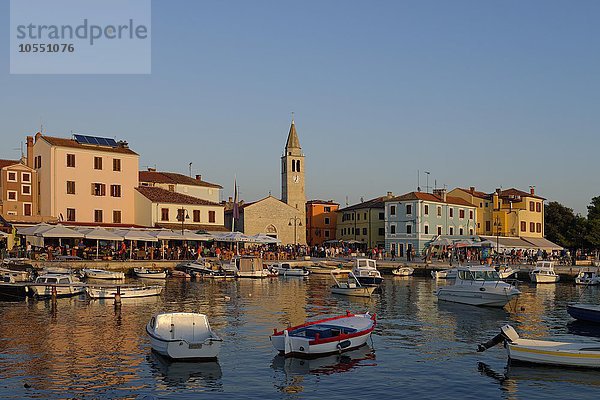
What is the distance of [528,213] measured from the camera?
9906cm

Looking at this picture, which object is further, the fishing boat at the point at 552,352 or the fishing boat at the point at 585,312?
the fishing boat at the point at 585,312

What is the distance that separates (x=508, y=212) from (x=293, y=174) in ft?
112

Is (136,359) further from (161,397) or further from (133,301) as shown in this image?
(133,301)

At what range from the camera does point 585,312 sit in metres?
35.9

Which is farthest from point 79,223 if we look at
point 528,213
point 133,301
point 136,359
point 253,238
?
point 528,213

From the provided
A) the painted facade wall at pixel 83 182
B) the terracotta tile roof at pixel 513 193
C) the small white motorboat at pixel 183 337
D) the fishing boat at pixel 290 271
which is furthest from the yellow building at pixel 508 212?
the small white motorboat at pixel 183 337

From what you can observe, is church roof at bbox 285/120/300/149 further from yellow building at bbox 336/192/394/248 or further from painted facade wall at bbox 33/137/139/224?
painted facade wall at bbox 33/137/139/224

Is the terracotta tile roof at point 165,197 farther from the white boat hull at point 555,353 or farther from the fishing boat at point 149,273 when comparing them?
the white boat hull at point 555,353

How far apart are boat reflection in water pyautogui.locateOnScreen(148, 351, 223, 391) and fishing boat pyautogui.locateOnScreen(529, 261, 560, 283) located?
148 feet

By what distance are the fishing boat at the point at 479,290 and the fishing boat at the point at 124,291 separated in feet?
62.4

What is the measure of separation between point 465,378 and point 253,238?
2035 inches

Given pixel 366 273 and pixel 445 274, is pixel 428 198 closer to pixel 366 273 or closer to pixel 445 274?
pixel 445 274

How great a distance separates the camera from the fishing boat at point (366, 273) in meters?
52.3

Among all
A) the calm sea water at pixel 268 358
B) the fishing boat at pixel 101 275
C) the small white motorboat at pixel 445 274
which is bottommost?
the calm sea water at pixel 268 358
